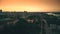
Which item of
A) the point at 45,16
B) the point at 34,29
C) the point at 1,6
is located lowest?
the point at 34,29

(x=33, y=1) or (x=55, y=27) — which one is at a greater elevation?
(x=33, y=1)

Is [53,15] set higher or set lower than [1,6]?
lower

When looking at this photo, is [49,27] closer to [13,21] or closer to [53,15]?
[53,15]

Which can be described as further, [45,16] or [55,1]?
[55,1]

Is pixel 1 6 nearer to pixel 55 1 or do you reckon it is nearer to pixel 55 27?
pixel 55 1

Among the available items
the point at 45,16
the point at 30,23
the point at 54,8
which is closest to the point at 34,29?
the point at 30,23

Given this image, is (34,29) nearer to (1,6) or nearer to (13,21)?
(13,21)

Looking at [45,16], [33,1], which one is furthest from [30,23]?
[33,1]

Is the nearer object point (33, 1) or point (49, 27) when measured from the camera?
point (49, 27)
